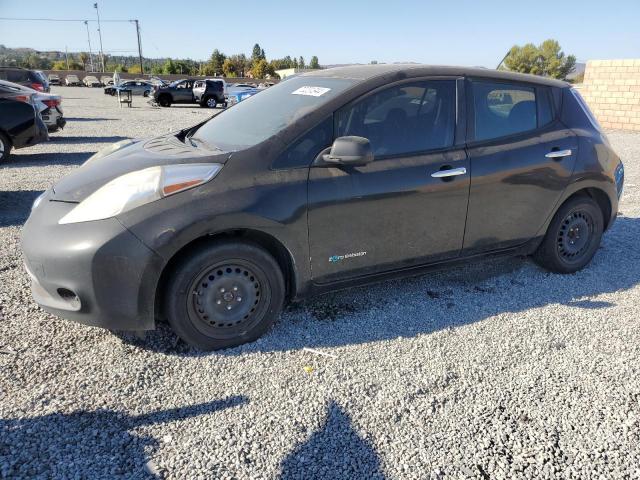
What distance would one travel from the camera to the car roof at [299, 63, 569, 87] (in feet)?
11.5

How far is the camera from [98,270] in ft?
8.88

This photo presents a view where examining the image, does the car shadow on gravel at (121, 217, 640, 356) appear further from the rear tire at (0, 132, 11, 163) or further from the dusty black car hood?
the rear tire at (0, 132, 11, 163)

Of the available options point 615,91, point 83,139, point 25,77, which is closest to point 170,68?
point 25,77

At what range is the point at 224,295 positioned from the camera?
3039mm

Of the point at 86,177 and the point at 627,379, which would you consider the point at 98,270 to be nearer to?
the point at 86,177

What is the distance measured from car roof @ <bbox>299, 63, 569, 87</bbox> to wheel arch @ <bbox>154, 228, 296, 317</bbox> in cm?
128

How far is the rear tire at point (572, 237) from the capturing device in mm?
4281

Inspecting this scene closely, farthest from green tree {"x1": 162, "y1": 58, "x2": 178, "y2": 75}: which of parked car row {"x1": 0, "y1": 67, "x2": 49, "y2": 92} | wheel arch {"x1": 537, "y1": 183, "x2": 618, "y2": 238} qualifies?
wheel arch {"x1": 537, "y1": 183, "x2": 618, "y2": 238}

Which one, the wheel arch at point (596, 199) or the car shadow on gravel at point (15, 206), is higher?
the wheel arch at point (596, 199)

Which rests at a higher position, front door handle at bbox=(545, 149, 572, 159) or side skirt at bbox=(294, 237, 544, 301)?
front door handle at bbox=(545, 149, 572, 159)

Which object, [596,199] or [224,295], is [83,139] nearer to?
[224,295]

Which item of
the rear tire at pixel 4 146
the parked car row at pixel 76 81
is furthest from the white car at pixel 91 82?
A: the rear tire at pixel 4 146

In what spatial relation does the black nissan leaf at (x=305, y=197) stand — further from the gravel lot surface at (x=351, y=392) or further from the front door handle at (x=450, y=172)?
the gravel lot surface at (x=351, y=392)

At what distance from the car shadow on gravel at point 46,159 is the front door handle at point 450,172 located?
7.83m
